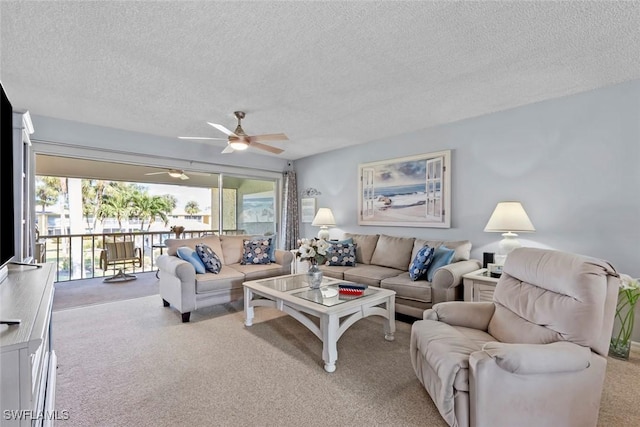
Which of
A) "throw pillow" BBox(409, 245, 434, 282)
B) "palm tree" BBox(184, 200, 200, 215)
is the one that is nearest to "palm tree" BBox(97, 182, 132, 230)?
"palm tree" BBox(184, 200, 200, 215)

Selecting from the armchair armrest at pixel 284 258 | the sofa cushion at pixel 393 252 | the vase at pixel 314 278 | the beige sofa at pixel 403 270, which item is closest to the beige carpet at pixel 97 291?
the armchair armrest at pixel 284 258

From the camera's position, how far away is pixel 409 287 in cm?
315

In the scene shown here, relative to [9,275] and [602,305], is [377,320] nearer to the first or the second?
[602,305]

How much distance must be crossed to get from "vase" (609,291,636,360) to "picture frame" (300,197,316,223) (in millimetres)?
4408

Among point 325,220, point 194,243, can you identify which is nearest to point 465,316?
point 325,220

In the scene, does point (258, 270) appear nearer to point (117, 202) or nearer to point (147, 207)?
point (147, 207)

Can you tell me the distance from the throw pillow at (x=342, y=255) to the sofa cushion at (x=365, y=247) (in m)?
0.18

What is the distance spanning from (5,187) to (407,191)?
414cm

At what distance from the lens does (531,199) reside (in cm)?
324

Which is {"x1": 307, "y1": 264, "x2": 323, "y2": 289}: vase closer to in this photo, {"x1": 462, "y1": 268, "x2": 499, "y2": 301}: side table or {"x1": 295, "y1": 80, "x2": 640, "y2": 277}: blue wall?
{"x1": 462, "y1": 268, "x2": 499, "y2": 301}: side table

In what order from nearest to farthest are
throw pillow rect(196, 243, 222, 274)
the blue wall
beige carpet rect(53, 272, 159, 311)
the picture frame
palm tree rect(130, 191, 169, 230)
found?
the blue wall → throw pillow rect(196, 243, 222, 274) → beige carpet rect(53, 272, 159, 311) → the picture frame → palm tree rect(130, 191, 169, 230)

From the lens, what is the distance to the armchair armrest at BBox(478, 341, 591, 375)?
A: 1.37 m

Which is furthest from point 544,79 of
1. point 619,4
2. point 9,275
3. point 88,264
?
point 88,264

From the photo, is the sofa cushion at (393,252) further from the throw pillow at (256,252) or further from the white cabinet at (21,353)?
the white cabinet at (21,353)
